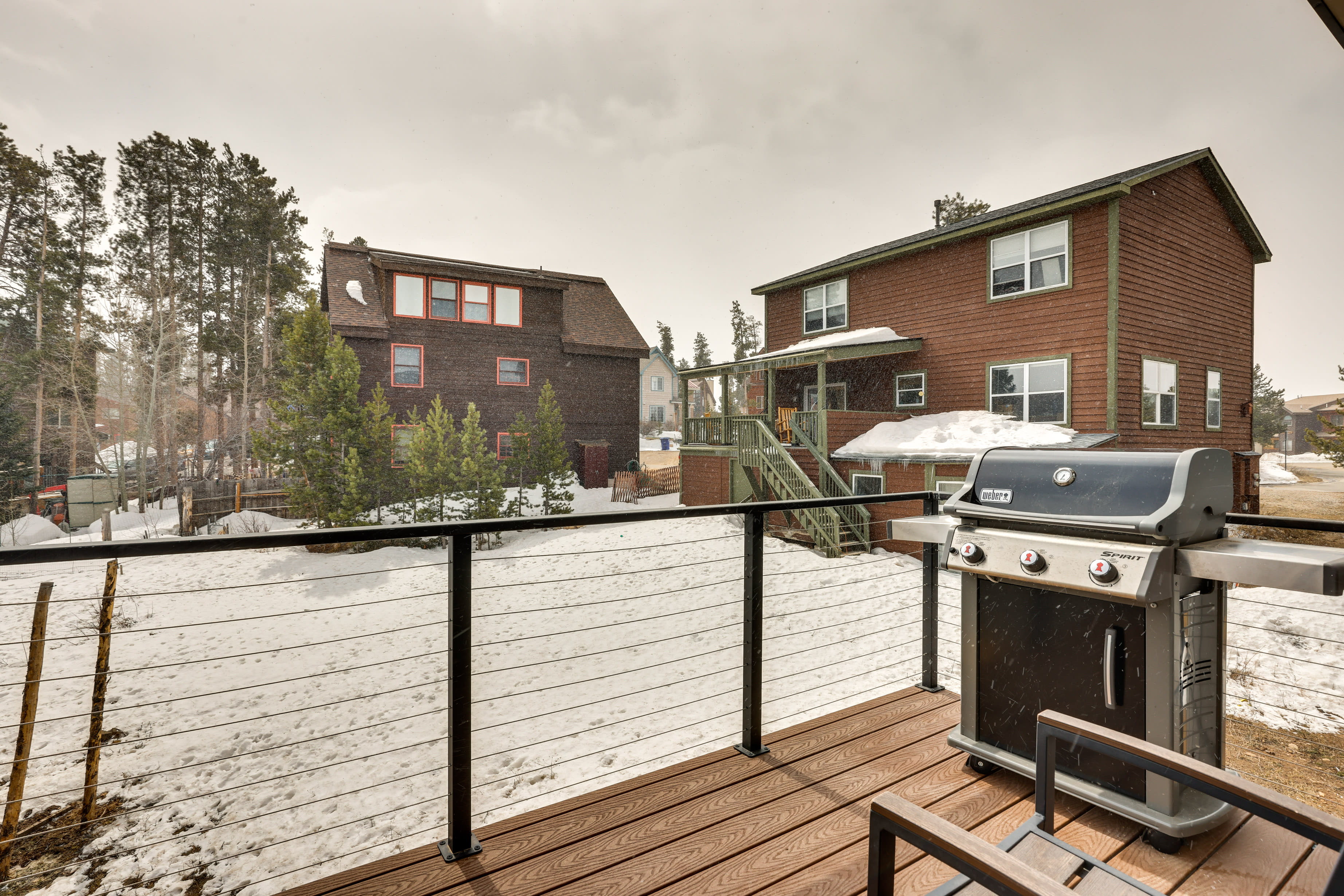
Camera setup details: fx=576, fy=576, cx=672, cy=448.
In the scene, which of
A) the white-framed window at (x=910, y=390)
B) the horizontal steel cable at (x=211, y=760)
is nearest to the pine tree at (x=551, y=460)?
the white-framed window at (x=910, y=390)

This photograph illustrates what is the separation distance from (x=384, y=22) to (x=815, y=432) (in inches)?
499

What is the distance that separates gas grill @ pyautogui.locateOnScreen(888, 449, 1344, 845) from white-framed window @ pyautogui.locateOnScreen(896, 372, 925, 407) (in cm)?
1146

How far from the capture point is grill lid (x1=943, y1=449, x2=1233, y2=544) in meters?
1.78

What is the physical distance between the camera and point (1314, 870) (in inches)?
56.0

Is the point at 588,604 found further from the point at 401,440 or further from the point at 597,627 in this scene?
the point at 401,440

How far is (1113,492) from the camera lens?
190cm

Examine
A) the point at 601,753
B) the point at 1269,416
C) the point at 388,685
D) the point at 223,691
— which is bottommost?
the point at 388,685

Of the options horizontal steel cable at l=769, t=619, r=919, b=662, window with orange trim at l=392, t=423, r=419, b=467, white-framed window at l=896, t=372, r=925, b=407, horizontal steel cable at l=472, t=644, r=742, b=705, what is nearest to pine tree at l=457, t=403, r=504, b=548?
window with orange trim at l=392, t=423, r=419, b=467

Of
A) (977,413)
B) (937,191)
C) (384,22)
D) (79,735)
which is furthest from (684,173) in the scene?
(79,735)

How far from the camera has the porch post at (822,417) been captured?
11.8m

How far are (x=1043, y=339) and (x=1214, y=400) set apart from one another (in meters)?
4.60

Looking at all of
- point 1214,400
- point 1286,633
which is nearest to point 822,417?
point 1214,400

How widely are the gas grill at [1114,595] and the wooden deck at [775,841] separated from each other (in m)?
0.12

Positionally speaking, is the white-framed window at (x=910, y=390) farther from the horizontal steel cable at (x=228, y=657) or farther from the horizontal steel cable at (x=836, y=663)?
the horizontal steel cable at (x=228, y=657)
